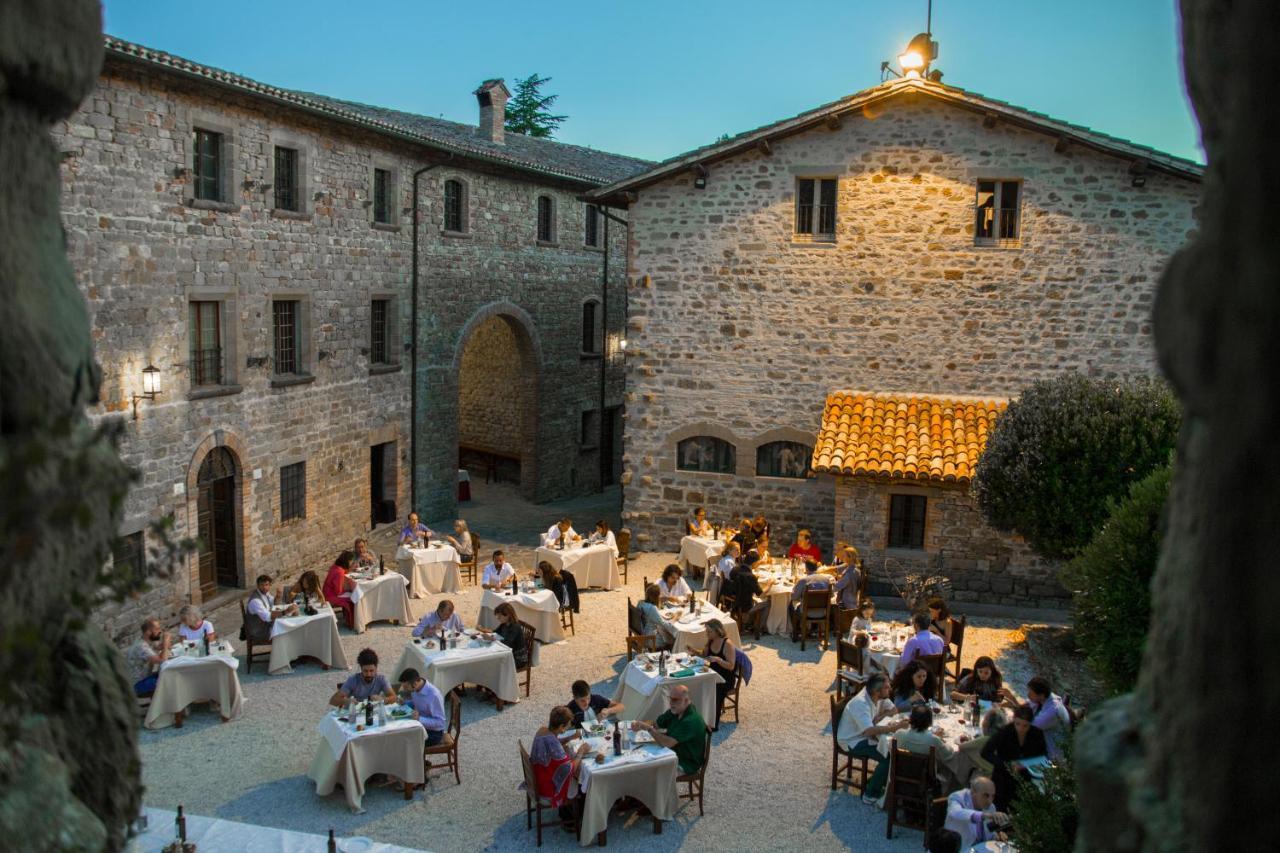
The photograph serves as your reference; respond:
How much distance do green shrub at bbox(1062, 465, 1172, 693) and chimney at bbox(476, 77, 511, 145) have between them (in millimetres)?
20150

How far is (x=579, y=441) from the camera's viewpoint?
1121 inches

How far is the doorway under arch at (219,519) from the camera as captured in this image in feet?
55.3

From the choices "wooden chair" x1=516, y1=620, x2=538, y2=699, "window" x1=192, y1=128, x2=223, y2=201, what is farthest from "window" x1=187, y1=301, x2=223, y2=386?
"wooden chair" x1=516, y1=620, x2=538, y2=699

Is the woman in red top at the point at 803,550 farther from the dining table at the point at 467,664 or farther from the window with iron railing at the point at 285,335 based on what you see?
the window with iron railing at the point at 285,335

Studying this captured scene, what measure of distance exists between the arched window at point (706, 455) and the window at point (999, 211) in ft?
17.7

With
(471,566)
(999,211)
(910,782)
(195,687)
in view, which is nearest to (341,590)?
(471,566)

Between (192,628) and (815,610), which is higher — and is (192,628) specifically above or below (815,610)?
above

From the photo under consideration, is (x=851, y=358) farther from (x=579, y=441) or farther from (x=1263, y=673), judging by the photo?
(x=1263, y=673)

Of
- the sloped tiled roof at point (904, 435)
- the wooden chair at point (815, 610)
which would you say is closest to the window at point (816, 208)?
the sloped tiled roof at point (904, 435)

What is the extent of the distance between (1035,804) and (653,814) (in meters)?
3.97

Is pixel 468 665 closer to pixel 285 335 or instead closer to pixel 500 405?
pixel 285 335

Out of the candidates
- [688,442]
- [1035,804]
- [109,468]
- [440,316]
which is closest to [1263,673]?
[109,468]

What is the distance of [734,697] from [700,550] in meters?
5.67

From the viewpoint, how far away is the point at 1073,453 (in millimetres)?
14164
